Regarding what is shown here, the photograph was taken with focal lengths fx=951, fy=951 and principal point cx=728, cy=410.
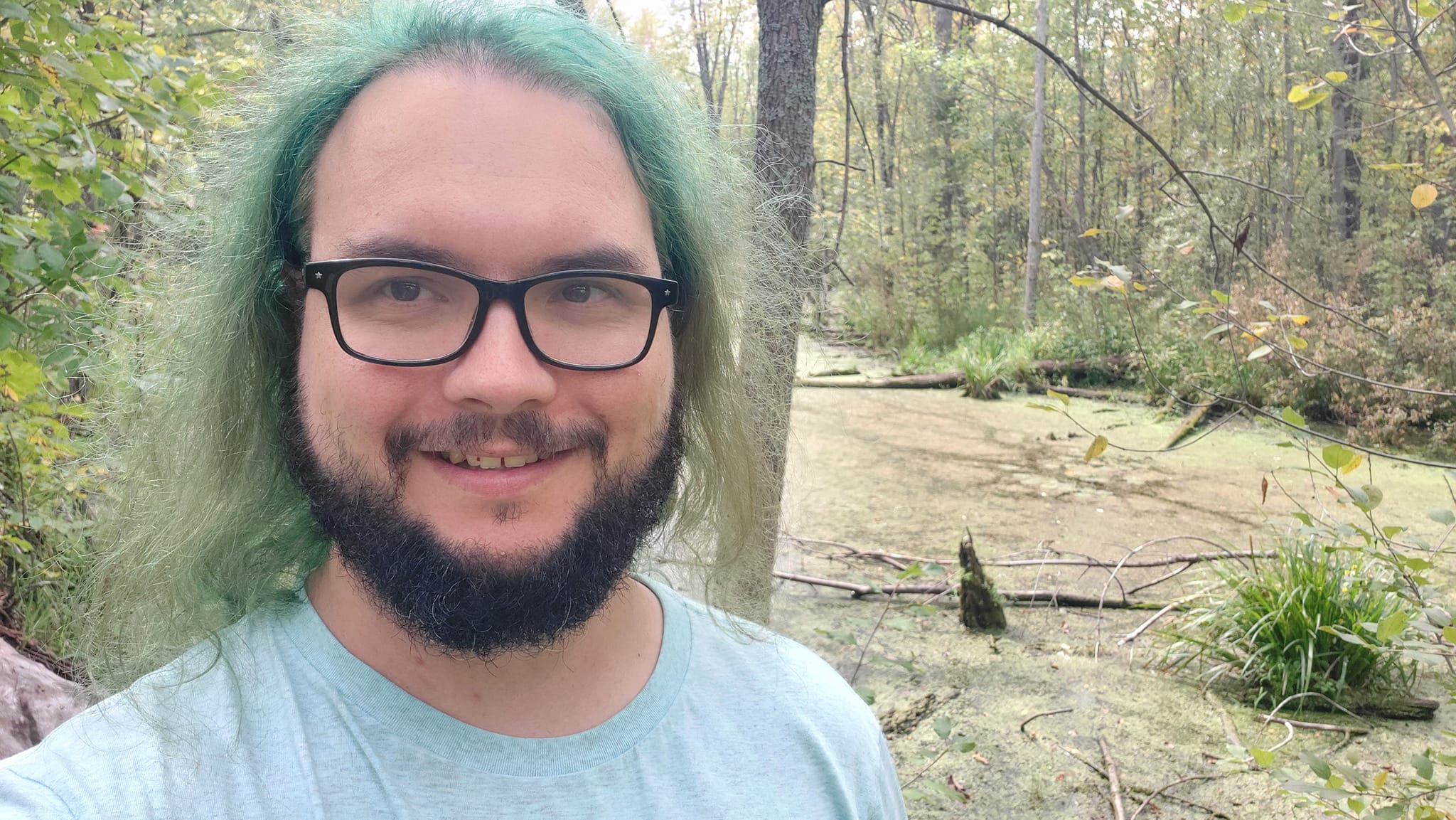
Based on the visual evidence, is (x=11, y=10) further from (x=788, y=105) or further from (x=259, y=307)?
(x=788, y=105)

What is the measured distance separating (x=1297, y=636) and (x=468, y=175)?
3.71 m

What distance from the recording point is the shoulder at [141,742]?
0.74 m

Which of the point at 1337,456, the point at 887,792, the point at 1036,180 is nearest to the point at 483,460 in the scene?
the point at 887,792

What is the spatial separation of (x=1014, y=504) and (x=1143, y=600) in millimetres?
Result: 1621

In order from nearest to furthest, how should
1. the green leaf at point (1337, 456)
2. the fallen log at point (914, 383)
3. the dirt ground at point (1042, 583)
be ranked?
the green leaf at point (1337, 456) < the dirt ground at point (1042, 583) < the fallen log at point (914, 383)

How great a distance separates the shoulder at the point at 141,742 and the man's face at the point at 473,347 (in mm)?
213

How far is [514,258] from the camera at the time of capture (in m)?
0.90

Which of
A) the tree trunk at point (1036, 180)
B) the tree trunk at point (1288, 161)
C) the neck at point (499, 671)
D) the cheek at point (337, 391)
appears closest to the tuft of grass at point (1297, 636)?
the neck at point (499, 671)

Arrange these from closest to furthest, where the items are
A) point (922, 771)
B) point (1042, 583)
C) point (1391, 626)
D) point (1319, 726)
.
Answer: point (1391, 626)
point (922, 771)
point (1319, 726)
point (1042, 583)

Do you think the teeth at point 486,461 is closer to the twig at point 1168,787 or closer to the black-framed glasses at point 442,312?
the black-framed glasses at point 442,312

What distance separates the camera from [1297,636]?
3.54 meters

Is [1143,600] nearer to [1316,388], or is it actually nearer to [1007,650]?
[1007,650]

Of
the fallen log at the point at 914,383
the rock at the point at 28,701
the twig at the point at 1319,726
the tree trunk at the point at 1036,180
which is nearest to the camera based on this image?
the rock at the point at 28,701

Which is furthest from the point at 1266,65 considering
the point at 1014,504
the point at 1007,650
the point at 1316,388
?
Result: the point at 1007,650
